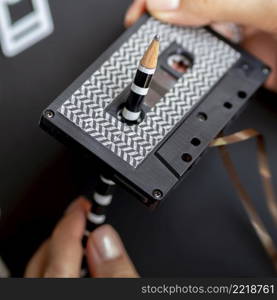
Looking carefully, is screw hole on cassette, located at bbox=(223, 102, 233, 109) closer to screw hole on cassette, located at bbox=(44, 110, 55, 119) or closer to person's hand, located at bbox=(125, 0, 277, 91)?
person's hand, located at bbox=(125, 0, 277, 91)

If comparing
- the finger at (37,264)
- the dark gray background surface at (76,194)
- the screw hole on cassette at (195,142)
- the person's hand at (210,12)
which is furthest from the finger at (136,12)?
the finger at (37,264)

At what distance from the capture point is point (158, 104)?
0.78m

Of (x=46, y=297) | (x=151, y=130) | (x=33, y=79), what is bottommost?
(x=46, y=297)

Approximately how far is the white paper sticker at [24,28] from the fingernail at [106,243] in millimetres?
311

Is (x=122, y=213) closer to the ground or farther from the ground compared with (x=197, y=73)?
closer to the ground

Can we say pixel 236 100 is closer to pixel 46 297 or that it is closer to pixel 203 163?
pixel 203 163

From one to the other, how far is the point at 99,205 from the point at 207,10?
1.04 ft

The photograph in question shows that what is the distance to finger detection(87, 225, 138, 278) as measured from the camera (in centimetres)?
84

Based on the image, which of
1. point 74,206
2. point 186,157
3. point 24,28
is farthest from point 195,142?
point 24,28

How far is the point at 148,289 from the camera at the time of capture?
2.57 feet

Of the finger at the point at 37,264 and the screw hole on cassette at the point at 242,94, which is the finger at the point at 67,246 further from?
the screw hole on cassette at the point at 242,94

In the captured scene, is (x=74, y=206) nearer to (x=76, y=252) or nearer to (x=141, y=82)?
(x=76, y=252)

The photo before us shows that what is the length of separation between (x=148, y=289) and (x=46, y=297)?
0.13 m

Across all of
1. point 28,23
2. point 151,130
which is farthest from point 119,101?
point 28,23
